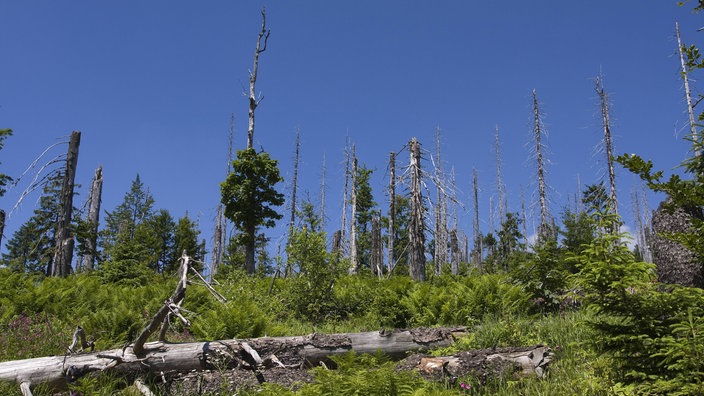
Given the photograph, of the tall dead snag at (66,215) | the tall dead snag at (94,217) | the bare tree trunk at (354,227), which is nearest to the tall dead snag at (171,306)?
the tall dead snag at (66,215)

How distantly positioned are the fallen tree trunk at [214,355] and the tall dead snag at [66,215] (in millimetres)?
13147

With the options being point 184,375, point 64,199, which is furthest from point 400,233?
point 184,375

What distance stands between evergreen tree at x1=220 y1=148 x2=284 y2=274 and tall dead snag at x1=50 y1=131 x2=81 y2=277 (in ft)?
18.5

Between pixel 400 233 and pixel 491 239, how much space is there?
15.4 m

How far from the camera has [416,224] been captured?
1689 centimetres

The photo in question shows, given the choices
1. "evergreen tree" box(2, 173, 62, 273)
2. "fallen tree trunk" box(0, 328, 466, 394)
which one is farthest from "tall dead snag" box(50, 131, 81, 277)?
"fallen tree trunk" box(0, 328, 466, 394)

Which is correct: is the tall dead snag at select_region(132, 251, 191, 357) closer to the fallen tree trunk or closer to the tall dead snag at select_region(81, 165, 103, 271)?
the fallen tree trunk

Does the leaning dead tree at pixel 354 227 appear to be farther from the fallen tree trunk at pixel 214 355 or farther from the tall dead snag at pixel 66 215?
the fallen tree trunk at pixel 214 355

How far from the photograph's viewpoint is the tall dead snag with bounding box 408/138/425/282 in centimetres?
1634

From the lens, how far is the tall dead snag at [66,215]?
676 inches

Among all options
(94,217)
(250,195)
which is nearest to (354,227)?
(250,195)

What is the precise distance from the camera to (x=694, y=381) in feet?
12.7

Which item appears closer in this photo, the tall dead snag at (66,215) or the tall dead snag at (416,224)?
the tall dead snag at (416,224)

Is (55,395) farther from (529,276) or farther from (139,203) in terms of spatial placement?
(139,203)
